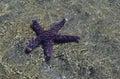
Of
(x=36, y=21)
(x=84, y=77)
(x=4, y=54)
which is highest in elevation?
(x=36, y=21)

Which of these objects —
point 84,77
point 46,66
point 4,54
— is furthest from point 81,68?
point 4,54

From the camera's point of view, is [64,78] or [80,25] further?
[80,25]

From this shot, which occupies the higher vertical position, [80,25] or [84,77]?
[80,25]

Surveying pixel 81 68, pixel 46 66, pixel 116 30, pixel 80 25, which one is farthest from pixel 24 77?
pixel 116 30

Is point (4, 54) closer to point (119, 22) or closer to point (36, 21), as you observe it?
point (36, 21)

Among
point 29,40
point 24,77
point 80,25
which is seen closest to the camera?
point 24,77

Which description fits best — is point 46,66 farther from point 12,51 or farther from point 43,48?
point 12,51

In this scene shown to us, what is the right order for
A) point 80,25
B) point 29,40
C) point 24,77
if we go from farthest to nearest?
point 80,25 → point 29,40 → point 24,77
